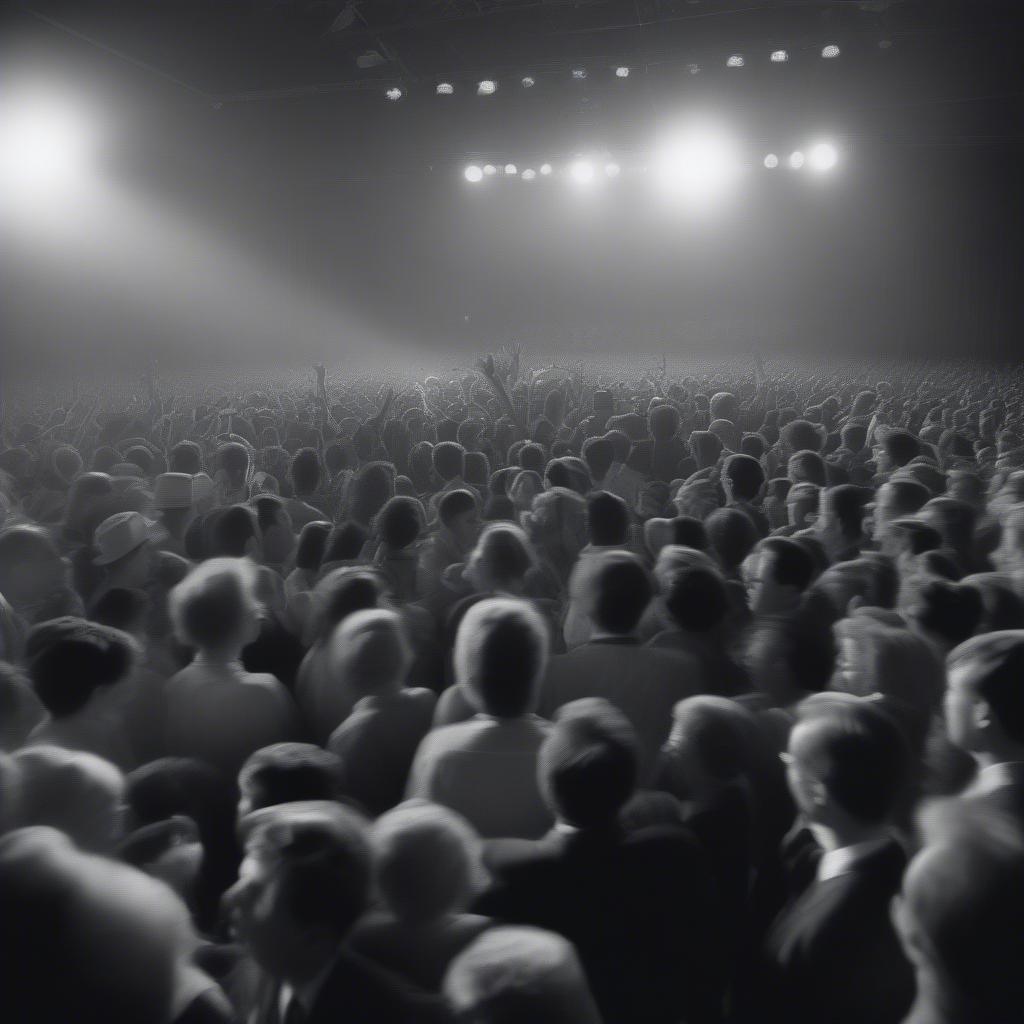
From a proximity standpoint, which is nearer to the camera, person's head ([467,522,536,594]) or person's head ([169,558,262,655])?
person's head ([169,558,262,655])

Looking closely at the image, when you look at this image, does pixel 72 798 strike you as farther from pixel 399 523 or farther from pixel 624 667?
pixel 399 523

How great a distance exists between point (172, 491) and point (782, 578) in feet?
9.23

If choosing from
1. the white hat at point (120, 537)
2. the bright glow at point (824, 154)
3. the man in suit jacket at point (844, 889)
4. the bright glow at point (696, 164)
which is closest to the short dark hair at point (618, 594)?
the man in suit jacket at point (844, 889)

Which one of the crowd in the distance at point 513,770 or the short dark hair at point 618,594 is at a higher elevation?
the short dark hair at point 618,594

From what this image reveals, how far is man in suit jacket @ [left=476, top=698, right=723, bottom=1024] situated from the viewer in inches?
60.2

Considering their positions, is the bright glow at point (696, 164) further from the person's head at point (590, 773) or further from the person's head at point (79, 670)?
the person's head at point (590, 773)

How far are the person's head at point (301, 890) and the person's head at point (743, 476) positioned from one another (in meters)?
3.28

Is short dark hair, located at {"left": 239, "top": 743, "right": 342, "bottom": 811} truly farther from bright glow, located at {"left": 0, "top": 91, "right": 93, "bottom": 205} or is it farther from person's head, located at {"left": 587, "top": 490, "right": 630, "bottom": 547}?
bright glow, located at {"left": 0, "top": 91, "right": 93, "bottom": 205}

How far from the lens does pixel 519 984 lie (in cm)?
111

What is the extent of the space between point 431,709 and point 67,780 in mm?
943

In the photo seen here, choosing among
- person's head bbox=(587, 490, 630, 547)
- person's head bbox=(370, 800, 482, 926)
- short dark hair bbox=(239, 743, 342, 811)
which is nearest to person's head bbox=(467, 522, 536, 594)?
person's head bbox=(587, 490, 630, 547)

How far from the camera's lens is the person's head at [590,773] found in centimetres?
157

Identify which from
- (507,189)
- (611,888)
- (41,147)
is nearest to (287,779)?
(611,888)

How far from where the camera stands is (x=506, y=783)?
1905mm
